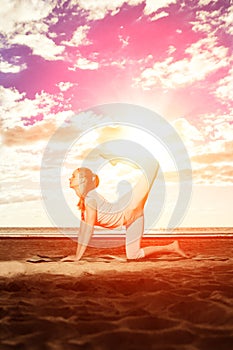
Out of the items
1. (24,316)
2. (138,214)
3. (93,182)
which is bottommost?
(24,316)

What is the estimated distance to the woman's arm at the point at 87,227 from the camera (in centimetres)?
511

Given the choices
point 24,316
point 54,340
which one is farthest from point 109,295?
point 54,340

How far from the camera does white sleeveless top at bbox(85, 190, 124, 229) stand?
5.27 metres

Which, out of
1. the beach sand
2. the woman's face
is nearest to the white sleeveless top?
the woman's face

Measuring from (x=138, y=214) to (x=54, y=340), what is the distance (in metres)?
3.48

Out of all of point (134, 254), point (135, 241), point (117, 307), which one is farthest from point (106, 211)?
point (117, 307)

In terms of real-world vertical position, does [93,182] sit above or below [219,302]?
above

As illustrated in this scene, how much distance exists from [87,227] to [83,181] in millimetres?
674

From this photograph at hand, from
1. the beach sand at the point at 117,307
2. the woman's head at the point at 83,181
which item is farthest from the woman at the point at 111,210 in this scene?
the beach sand at the point at 117,307

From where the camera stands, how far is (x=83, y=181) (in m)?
5.21

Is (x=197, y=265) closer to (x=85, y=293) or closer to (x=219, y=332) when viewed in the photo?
(x=85, y=293)

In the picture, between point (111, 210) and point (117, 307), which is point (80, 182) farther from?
point (117, 307)

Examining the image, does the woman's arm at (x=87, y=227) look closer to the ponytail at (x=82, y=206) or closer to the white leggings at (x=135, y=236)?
the ponytail at (x=82, y=206)

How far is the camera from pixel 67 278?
4.21 meters
